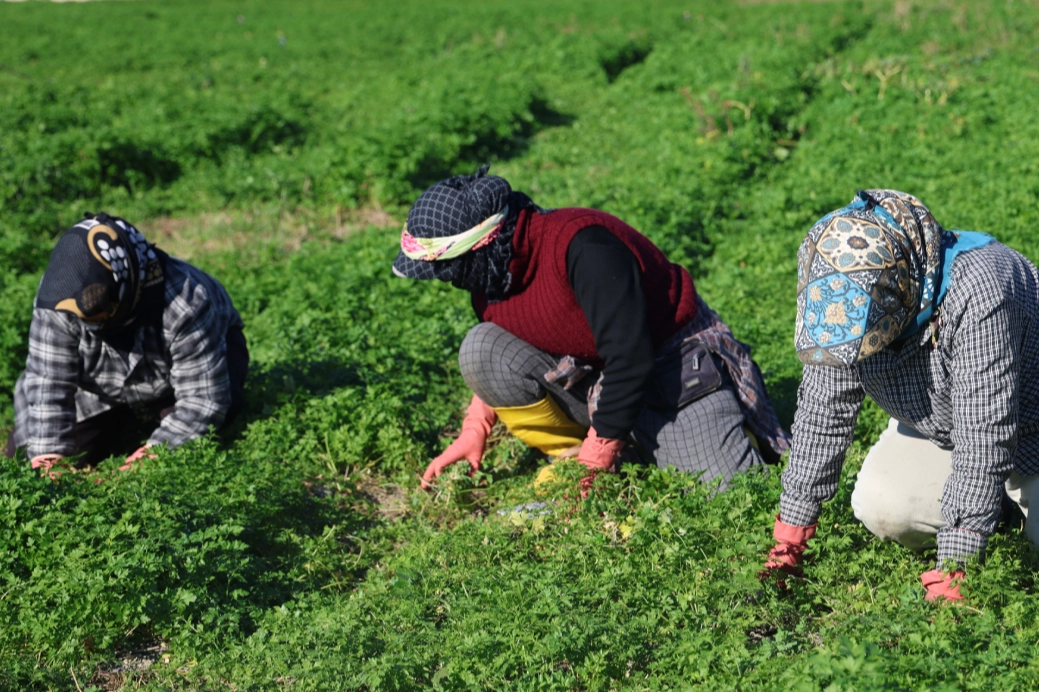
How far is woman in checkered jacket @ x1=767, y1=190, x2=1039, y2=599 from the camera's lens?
8.87 feet

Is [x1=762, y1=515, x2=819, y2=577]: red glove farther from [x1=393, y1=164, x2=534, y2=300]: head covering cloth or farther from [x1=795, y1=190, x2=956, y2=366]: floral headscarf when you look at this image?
[x1=393, y1=164, x2=534, y2=300]: head covering cloth

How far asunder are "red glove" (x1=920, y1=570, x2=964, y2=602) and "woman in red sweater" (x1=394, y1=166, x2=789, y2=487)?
99cm

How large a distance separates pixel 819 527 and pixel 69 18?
24348mm

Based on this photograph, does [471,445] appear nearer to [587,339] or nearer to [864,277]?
[587,339]

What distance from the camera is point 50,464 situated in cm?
428

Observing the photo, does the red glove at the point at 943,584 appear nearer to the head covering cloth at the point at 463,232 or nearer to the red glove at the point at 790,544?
→ the red glove at the point at 790,544

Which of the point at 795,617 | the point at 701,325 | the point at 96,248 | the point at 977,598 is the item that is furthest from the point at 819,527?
the point at 96,248

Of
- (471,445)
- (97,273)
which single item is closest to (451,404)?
(471,445)

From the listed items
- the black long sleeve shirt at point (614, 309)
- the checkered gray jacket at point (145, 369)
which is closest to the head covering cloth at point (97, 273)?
the checkered gray jacket at point (145, 369)

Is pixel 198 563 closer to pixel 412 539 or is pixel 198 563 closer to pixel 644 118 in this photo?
pixel 412 539

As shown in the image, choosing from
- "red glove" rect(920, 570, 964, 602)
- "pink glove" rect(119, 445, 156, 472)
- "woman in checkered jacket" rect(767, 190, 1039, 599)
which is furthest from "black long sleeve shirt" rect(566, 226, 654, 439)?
"pink glove" rect(119, 445, 156, 472)

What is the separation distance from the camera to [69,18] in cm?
2339

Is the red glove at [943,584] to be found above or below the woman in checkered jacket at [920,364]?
below

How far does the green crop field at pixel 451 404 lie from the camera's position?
3035mm
